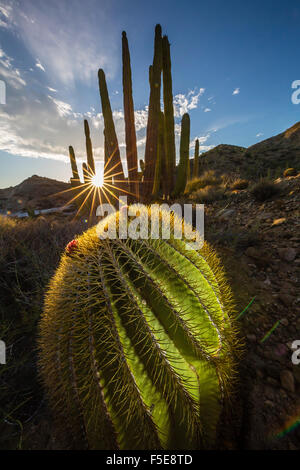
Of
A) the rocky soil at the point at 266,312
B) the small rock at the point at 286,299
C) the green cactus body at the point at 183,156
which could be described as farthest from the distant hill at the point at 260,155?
the small rock at the point at 286,299

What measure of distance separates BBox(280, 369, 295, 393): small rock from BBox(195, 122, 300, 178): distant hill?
14.9 m

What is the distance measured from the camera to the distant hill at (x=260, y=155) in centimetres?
1552

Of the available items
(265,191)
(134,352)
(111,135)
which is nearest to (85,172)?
(111,135)

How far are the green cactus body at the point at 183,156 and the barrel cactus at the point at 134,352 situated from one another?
19.4 feet

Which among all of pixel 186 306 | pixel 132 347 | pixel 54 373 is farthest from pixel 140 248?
pixel 54 373

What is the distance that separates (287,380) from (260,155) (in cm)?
2028

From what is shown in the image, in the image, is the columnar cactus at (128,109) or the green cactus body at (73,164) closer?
the columnar cactus at (128,109)

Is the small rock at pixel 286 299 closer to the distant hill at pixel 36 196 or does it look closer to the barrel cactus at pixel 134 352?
the barrel cactus at pixel 134 352

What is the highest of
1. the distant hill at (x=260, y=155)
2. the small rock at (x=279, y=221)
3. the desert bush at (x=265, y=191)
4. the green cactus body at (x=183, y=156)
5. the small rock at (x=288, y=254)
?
the distant hill at (x=260, y=155)

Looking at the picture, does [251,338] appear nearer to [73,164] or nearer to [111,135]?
[111,135]

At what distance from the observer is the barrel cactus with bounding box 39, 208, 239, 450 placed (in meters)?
0.99

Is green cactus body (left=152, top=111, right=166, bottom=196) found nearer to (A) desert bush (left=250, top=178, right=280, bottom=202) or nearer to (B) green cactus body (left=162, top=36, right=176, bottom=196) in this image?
(B) green cactus body (left=162, top=36, right=176, bottom=196)
